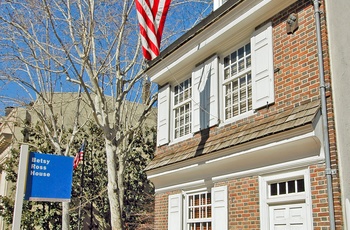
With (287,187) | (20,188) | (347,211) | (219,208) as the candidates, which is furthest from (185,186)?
(20,188)

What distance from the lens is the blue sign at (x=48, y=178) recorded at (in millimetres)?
6641

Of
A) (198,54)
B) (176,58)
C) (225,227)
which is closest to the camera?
(225,227)

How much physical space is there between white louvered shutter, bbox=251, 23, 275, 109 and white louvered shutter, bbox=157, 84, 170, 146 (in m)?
3.72

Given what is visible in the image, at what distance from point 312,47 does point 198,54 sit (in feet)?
11.9

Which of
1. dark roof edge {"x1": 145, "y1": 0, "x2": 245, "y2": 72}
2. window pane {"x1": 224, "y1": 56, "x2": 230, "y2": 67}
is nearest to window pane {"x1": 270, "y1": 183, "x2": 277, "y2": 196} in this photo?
window pane {"x1": 224, "y1": 56, "x2": 230, "y2": 67}

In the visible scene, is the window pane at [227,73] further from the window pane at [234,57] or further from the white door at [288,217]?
the white door at [288,217]

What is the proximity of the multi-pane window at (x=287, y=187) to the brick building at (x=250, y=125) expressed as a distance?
2cm

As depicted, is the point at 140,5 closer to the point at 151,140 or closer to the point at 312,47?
the point at 312,47

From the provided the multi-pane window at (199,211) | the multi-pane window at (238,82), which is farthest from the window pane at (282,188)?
the multi-pane window at (199,211)

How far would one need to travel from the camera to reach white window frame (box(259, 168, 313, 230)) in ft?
24.8

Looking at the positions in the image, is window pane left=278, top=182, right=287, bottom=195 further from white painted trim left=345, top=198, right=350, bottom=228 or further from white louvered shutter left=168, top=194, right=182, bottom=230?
white louvered shutter left=168, top=194, right=182, bottom=230

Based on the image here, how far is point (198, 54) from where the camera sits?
11188 millimetres

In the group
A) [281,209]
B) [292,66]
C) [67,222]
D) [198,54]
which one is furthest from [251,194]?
[67,222]

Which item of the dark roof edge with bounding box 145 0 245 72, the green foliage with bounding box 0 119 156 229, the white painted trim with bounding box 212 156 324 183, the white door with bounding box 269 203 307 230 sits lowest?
the white door with bounding box 269 203 307 230
